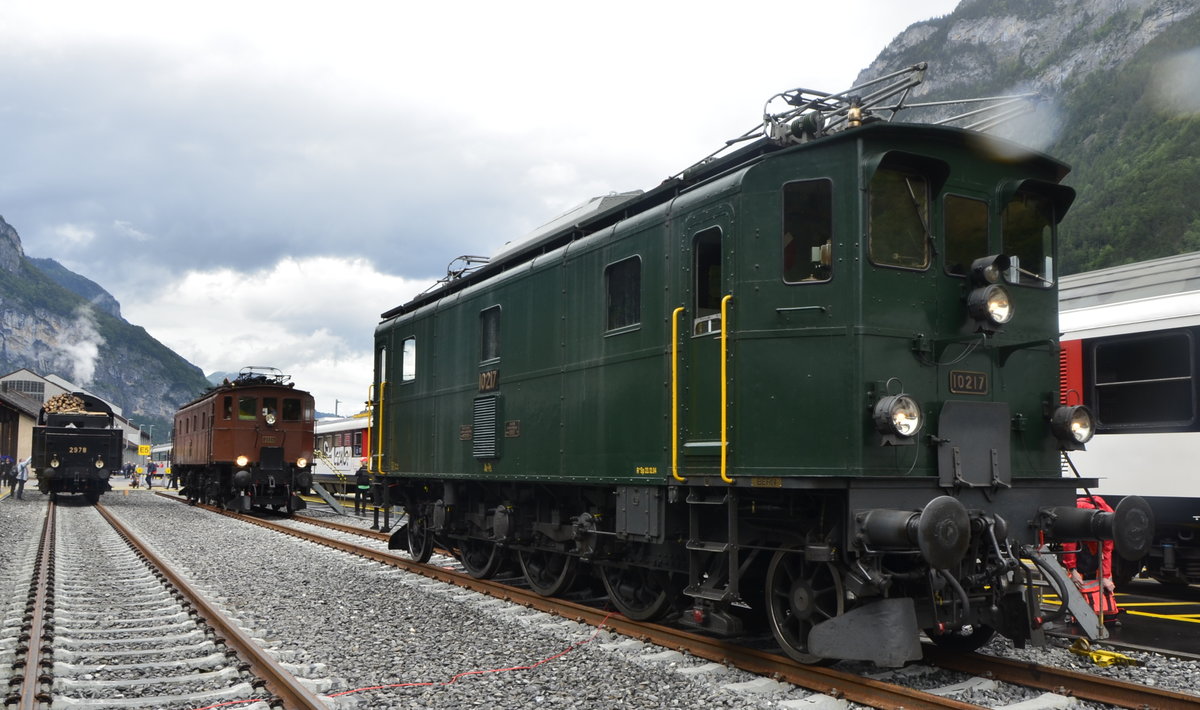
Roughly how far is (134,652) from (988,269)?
23.1ft

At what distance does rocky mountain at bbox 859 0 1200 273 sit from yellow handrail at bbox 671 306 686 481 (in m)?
3.23

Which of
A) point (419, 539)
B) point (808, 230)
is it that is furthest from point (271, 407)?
point (808, 230)

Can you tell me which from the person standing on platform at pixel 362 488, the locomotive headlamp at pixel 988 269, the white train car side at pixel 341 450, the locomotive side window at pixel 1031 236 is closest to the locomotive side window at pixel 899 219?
the locomotive headlamp at pixel 988 269

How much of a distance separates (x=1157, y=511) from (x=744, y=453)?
6635 millimetres

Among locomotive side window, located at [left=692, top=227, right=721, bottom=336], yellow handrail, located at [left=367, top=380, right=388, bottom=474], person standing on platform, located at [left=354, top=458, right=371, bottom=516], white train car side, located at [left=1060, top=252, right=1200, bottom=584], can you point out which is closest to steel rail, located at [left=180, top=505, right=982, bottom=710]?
locomotive side window, located at [left=692, top=227, right=721, bottom=336]

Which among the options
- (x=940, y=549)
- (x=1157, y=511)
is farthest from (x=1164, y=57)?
(x=940, y=549)

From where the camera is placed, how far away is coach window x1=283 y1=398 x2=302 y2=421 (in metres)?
26.9

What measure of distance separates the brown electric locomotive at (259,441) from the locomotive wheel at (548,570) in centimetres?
1628

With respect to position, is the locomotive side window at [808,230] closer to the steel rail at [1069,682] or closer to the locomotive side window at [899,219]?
the locomotive side window at [899,219]

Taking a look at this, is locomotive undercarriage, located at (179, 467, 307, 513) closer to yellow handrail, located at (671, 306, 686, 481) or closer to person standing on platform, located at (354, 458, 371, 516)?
person standing on platform, located at (354, 458, 371, 516)

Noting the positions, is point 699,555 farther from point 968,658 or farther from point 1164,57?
point 1164,57

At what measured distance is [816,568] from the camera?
263 inches

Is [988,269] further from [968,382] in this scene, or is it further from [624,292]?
[624,292]

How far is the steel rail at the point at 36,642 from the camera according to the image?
596cm
